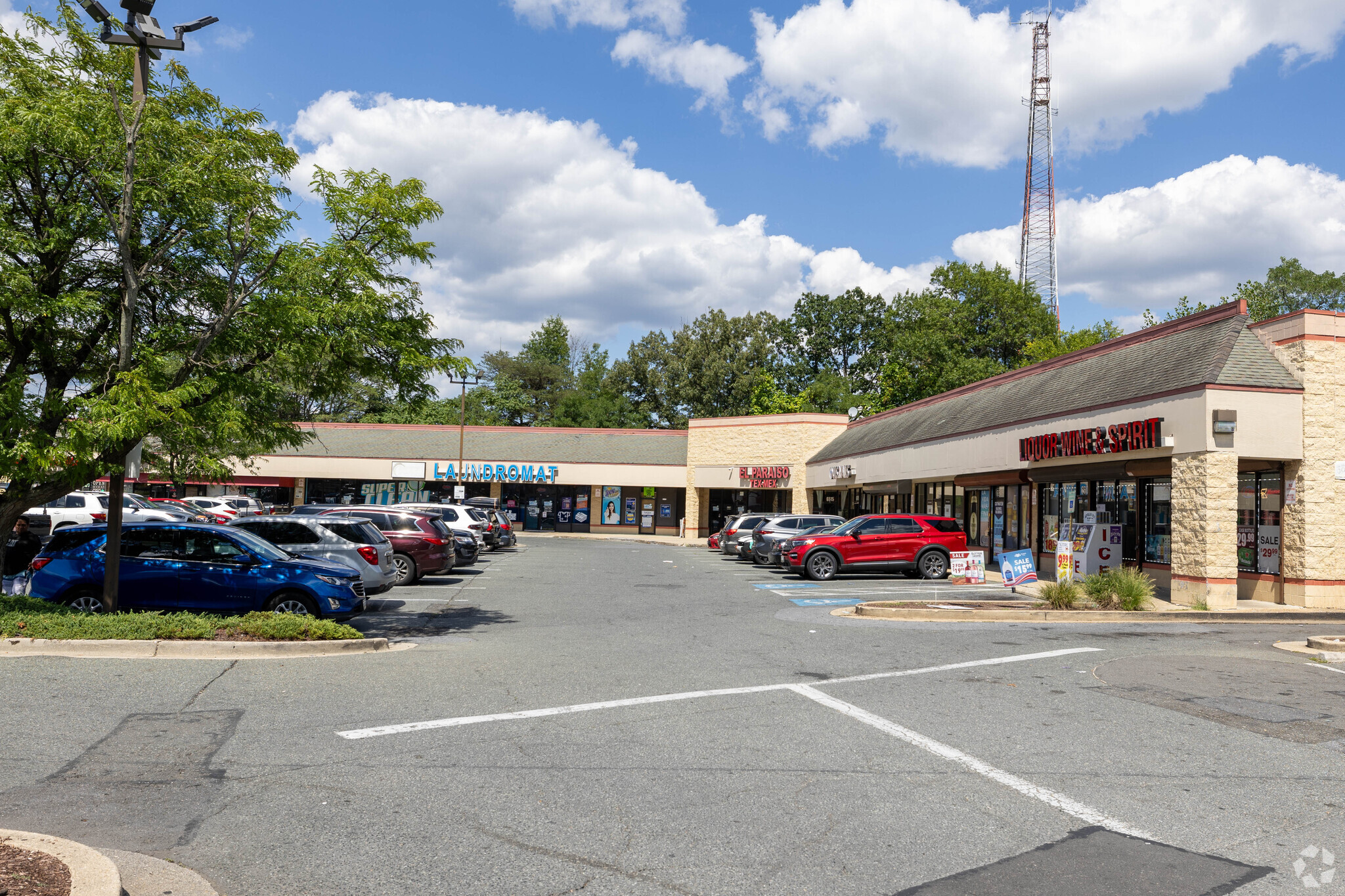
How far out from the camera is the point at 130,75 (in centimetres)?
1227

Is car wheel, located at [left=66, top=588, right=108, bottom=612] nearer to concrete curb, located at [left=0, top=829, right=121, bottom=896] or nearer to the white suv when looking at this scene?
concrete curb, located at [left=0, top=829, right=121, bottom=896]

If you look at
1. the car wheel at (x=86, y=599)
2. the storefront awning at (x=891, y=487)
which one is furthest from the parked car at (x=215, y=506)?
the storefront awning at (x=891, y=487)

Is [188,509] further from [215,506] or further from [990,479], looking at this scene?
[990,479]

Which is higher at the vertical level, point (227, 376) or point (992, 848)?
point (227, 376)

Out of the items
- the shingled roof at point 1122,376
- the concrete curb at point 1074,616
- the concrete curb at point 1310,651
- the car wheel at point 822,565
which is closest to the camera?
the concrete curb at point 1310,651

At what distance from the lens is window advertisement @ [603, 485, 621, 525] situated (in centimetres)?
5409

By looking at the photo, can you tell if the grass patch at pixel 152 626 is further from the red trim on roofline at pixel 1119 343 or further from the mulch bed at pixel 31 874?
the red trim on roofline at pixel 1119 343

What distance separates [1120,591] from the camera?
17203mm

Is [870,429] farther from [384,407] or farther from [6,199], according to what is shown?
[384,407]

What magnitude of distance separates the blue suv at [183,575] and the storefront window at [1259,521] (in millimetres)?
17513

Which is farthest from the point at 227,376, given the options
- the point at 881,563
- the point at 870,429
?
the point at 870,429

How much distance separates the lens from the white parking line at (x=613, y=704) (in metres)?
7.62

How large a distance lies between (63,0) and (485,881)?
12.5m

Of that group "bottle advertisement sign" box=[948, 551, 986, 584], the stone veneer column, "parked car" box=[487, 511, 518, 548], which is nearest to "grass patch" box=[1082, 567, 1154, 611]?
the stone veneer column
